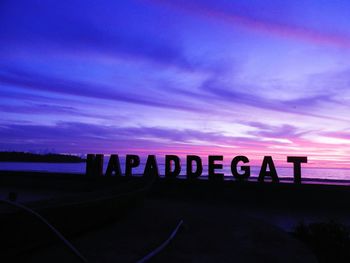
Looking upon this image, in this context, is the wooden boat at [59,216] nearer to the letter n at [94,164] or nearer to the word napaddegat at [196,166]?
the word napaddegat at [196,166]

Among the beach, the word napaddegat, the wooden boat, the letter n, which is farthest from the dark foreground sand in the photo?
the letter n

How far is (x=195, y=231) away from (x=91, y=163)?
17.8m

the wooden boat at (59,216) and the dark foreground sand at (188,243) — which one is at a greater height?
the wooden boat at (59,216)

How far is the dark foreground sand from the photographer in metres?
7.21

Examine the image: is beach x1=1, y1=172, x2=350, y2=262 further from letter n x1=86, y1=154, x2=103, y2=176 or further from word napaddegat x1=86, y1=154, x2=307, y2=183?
letter n x1=86, y1=154, x2=103, y2=176

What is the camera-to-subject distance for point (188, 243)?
8500mm

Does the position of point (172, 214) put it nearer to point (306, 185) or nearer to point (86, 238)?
point (86, 238)

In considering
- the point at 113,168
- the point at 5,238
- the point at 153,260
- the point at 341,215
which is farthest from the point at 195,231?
the point at 113,168

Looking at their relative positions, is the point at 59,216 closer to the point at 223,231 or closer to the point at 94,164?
the point at 223,231

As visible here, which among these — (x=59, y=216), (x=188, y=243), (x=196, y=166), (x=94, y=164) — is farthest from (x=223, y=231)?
(x=94, y=164)

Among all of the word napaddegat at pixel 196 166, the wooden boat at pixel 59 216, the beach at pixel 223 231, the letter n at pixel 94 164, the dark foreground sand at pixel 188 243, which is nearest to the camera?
the wooden boat at pixel 59 216

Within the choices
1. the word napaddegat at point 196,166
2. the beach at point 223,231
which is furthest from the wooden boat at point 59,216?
the word napaddegat at point 196,166

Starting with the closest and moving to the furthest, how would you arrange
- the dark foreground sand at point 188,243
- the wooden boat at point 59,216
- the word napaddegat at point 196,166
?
the wooden boat at point 59,216
the dark foreground sand at point 188,243
the word napaddegat at point 196,166

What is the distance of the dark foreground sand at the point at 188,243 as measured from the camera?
7211 millimetres
